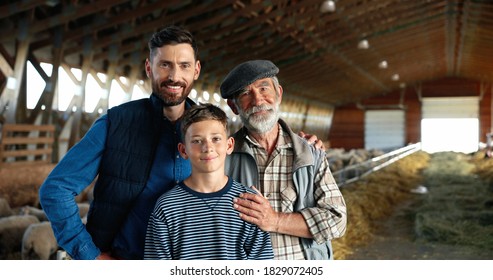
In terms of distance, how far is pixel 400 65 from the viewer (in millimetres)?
16250

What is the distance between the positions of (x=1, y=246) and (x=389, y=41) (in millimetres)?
10569

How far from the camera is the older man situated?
1.41 meters

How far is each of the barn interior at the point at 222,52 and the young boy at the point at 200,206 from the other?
269cm

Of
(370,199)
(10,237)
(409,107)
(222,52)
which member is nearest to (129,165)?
(10,237)

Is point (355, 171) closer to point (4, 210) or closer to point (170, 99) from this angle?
point (4, 210)

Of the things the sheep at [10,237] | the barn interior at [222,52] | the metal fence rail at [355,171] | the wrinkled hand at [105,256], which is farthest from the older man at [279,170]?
the metal fence rail at [355,171]

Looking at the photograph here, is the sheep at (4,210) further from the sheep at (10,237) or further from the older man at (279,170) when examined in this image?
the older man at (279,170)

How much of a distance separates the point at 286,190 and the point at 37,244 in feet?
7.77

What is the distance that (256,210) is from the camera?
1.29 meters

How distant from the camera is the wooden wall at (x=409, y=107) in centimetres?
1969

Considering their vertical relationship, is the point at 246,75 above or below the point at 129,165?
above

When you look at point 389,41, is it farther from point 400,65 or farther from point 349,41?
point 400,65

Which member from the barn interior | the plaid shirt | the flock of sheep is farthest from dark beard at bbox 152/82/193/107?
the barn interior

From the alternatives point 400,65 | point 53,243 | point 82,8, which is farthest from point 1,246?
point 400,65
